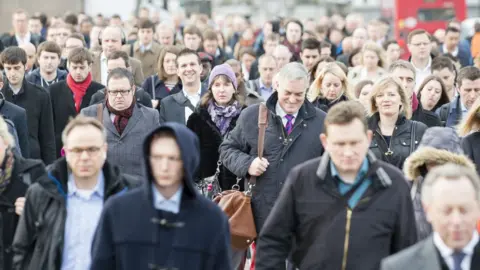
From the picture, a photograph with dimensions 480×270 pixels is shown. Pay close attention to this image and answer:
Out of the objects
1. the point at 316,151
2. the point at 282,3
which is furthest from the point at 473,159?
the point at 282,3

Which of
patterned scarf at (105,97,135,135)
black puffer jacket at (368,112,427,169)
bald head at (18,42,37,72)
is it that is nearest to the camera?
black puffer jacket at (368,112,427,169)

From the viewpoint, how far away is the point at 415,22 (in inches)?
1420

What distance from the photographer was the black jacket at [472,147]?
9422 millimetres

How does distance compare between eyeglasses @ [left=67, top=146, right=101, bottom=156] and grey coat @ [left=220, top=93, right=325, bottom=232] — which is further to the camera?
grey coat @ [left=220, top=93, right=325, bottom=232]

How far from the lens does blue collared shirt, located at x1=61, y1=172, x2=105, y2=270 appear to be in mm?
7285

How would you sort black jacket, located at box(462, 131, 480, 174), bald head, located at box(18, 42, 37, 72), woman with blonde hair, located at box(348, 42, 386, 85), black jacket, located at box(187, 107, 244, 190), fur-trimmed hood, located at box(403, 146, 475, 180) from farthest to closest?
bald head, located at box(18, 42, 37, 72) < woman with blonde hair, located at box(348, 42, 386, 85) < black jacket, located at box(187, 107, 244, 190) < black jacket, located at box(462, 131, 480, 174) < fur-trimmed hood, located at box(403, 146, 475, 180)

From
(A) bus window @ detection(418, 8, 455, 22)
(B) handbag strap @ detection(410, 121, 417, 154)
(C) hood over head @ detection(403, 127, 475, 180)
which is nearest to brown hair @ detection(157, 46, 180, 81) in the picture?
(B) handbag strap @ detection(410, 121, 417, 154)

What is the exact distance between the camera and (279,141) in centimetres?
966

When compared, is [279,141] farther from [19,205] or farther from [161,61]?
[161,61]

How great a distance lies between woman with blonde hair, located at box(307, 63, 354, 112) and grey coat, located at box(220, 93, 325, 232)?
3279 millimetres

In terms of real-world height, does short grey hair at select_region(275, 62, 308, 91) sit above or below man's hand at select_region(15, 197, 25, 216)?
above

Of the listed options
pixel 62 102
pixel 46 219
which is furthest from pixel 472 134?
pixel 62 102

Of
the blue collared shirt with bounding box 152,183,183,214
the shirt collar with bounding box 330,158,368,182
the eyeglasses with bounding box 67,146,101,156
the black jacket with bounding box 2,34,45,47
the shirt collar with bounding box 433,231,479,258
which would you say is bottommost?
the shirt collar with bounding box 433,231,479,258

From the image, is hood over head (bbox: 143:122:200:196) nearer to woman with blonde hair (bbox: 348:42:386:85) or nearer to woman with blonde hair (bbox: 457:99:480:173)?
woman with blonde hair (bbox: 457:99:480:173)
